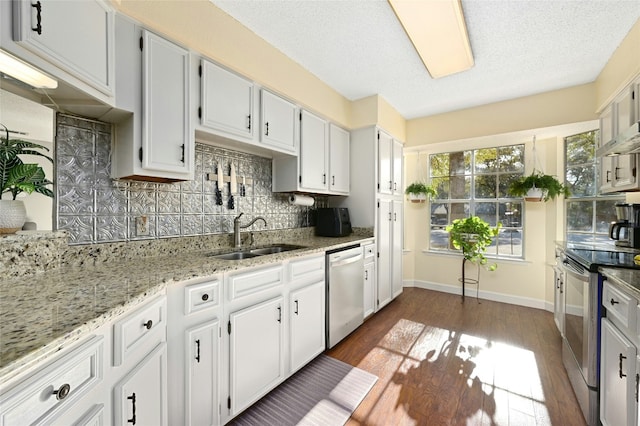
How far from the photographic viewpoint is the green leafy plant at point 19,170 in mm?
1147

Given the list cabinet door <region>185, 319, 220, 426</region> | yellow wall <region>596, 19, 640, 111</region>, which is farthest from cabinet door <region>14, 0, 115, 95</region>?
yellow wall <region>596, 19, 640, 111</region>

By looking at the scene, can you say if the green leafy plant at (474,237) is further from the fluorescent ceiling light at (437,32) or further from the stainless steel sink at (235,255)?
the stainless steel sink at (235,255)

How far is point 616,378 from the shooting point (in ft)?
4.17

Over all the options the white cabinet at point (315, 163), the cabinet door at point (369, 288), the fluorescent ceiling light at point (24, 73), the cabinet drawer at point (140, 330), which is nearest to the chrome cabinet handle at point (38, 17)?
the fluorescent ceiling light at point (24, 73)

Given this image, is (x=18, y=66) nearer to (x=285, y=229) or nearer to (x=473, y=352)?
(x=285, y=229)

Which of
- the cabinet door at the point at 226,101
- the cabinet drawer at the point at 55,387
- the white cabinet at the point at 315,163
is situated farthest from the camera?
the white cabinet at the point at 315,163

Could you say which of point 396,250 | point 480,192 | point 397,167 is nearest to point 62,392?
point 396,250

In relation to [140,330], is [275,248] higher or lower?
higher

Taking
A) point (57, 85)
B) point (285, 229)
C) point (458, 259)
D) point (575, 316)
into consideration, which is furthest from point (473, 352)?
point (57, 85)

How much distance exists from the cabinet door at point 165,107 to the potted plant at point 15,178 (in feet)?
1.51

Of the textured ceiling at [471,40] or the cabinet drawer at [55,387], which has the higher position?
the textured ceiling at [471,40]

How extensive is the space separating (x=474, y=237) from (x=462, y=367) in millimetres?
1876

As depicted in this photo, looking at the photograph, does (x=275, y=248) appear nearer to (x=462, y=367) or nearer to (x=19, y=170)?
(x=19, y=170)

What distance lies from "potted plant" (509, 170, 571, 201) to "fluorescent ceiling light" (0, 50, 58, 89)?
13.6ft
